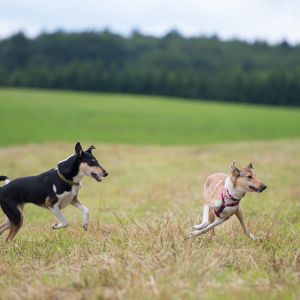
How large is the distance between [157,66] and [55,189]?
11895cm

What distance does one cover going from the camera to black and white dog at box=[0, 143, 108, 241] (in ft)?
29.5

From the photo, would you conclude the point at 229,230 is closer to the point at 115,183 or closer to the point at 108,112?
the point at 115,183

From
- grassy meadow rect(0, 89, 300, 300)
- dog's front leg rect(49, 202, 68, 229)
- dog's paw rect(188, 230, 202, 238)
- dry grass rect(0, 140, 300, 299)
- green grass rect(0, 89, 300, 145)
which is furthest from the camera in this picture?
green grass rect(0, 89, 300, 145)

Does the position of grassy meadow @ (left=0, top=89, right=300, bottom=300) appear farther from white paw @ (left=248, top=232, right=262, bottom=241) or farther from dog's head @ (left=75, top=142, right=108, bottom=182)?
dog's head @ (left=75, top=142, right=108, bottom=182)

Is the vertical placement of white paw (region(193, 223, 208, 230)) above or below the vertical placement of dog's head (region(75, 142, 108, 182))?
below

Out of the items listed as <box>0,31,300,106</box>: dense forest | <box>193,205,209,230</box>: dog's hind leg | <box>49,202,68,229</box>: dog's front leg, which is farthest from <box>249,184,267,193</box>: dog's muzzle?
<box>0,31,300,106</box>: dense forest

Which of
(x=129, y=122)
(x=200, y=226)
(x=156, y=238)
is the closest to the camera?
(x=156, y=238)

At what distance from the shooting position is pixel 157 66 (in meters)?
126

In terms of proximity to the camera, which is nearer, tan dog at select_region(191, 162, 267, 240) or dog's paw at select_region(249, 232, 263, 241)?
dog's paw at select_region(249, 232, 263, 241)

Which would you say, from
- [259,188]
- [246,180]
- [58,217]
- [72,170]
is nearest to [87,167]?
[72,170]

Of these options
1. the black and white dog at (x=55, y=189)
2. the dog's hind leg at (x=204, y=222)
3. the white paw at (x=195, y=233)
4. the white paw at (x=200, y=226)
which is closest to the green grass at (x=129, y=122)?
the black and white dog at (x=55, y=189)

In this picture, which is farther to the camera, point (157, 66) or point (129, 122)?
point (157, 66)

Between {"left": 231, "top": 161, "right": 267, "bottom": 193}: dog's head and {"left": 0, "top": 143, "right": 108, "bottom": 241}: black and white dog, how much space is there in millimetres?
2165

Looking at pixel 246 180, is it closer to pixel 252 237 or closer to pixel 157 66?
pixel 252 237
